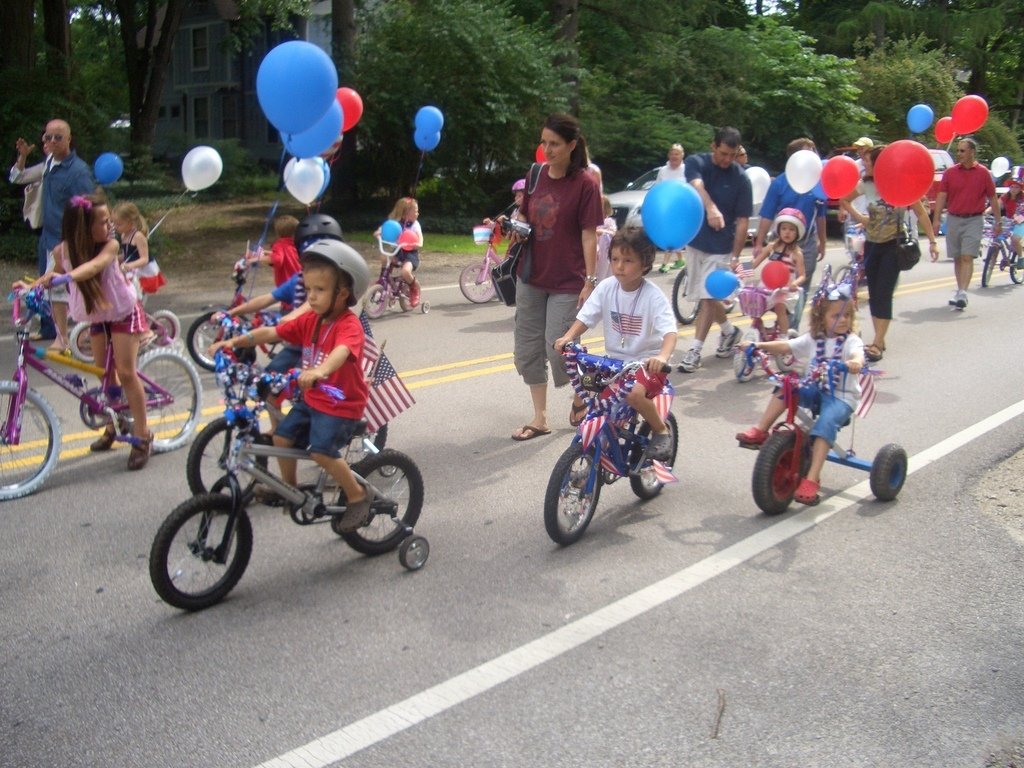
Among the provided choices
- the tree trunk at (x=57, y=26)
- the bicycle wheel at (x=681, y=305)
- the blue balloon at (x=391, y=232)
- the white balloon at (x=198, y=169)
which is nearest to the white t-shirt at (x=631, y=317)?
the white balloon at (x=198, y=169)

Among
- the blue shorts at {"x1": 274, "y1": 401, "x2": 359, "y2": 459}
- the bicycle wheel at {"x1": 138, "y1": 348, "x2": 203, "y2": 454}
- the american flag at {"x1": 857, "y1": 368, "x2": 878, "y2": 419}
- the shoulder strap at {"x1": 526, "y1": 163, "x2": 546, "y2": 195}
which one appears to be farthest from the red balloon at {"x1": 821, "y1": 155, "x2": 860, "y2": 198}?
the bicycle wheel at {"x1": 138, "y1": 348, "x2": 203, "y2": 454}

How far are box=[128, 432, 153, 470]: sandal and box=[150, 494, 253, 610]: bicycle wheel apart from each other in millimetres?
2128

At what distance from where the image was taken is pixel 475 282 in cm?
1321

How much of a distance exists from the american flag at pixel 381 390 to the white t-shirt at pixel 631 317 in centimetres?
109

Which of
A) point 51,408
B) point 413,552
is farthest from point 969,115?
point 51,408

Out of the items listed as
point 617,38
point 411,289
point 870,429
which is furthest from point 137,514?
point 617,38

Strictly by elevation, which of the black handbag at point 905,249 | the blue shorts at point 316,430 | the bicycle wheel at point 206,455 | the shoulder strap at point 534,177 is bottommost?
the bicycle wheel at point 206,455

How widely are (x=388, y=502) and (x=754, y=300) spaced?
192 inches

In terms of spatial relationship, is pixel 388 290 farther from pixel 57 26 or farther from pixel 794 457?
pixel 57 26

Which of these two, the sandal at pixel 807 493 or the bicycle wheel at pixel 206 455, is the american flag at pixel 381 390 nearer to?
the bicycle wheel at pixel 206 455

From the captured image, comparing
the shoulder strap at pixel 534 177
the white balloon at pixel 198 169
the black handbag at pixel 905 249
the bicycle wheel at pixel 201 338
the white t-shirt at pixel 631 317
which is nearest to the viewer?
the white t-shirt at pixel 631 317

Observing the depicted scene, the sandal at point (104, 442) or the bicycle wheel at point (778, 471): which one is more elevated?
the bicycle wheel at point (778, 471)

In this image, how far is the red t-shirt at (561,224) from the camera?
269 inches

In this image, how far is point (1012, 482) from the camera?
6.41 metres
